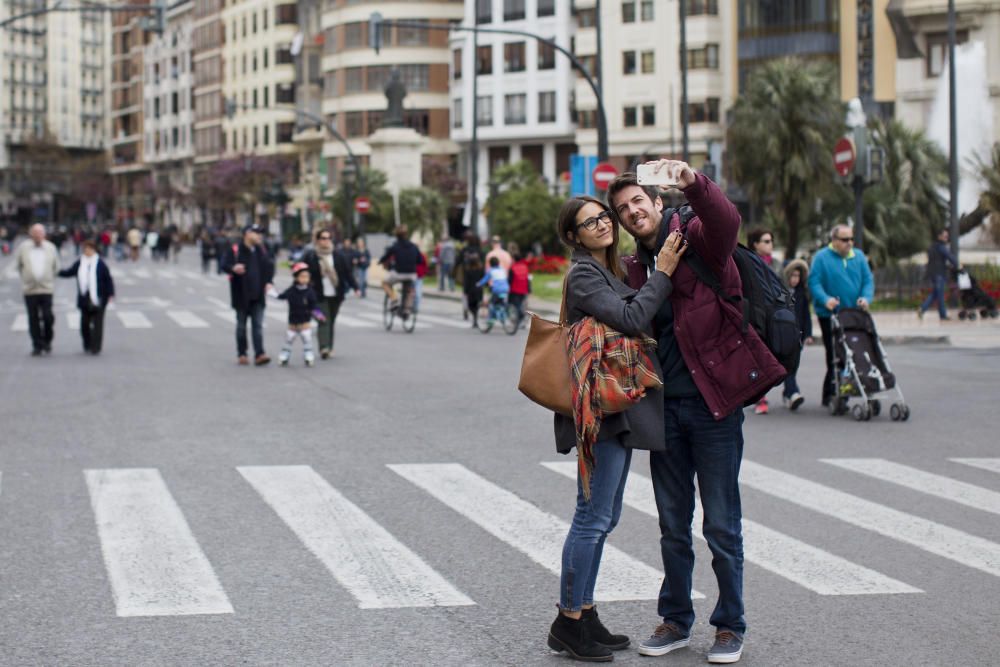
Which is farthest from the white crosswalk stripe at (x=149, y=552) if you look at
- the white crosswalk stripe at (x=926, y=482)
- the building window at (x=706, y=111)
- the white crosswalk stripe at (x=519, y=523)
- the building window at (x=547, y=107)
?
the building window at (x=547, y=107)

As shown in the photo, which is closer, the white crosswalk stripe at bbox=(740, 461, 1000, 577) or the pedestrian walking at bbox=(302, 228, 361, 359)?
the white crosswalk stripe at bbox=(740, 461, 1000, 577)

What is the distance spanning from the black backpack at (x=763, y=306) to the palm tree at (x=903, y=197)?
30.8 m

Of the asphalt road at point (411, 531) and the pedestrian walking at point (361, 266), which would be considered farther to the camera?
the pedestrian walking at point (361, 266)

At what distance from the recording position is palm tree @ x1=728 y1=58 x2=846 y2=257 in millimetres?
39531

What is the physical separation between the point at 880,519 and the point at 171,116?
134 metres

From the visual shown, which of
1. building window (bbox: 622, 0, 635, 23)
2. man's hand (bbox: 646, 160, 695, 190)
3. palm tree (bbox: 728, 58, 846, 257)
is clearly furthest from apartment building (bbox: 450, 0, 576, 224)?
man's hand (bbox: 646, 160, 695, 190)

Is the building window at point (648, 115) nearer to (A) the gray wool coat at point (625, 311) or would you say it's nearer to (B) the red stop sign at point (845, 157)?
(B) the red stop sign at point (845, 157)

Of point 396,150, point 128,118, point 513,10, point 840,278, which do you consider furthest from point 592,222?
point 128,118

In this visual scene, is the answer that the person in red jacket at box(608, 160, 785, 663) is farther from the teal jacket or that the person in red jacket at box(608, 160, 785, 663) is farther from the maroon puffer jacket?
the teal jacket

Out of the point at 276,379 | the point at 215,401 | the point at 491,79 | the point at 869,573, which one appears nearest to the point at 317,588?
the point at 869,573

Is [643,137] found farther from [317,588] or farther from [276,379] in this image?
[317,588]

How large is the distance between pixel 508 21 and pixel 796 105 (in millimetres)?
51088

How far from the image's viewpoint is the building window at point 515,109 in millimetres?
88050

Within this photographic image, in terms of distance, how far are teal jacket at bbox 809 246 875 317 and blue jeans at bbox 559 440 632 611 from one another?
8.84 m
